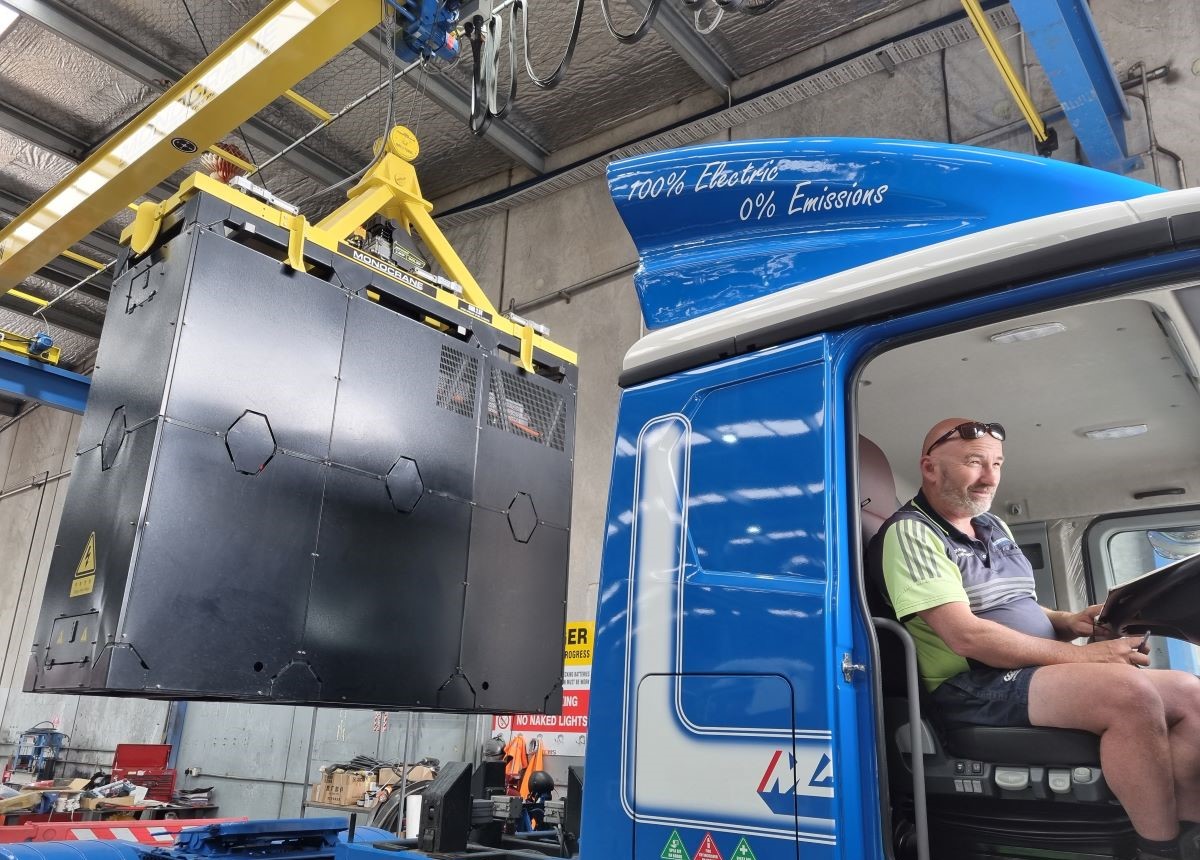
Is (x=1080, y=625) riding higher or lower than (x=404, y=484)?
lower

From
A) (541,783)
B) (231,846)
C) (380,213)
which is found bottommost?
(231,846)

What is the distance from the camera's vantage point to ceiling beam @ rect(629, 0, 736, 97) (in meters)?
8.17

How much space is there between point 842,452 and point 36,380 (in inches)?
342

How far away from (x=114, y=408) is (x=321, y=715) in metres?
7.78

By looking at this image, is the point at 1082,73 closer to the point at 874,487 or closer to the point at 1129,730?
the point at 874,487

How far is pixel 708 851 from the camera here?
1.80 m

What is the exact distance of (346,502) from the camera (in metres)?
3.73

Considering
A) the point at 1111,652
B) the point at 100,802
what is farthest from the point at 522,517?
the point at 100,802

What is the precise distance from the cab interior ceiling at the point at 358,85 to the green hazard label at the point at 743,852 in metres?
7.81

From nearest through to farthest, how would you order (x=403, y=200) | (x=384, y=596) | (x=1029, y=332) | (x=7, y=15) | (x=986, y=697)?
(x=986, y=697)
(x=1029, y=332)
(x=384, y=596)
(x=403, y=200)
(x=7, y=15)

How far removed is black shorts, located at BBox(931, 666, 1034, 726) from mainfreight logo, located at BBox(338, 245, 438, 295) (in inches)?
120

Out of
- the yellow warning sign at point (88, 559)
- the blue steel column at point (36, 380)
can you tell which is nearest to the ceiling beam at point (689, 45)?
the blue steel column at point (36, 380)

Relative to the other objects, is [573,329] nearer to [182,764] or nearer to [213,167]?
[213,167]

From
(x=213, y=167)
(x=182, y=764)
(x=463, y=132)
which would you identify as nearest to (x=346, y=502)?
(x=213, y=167)
